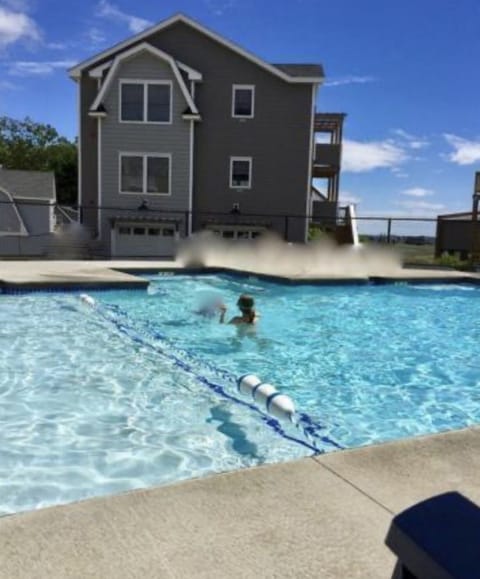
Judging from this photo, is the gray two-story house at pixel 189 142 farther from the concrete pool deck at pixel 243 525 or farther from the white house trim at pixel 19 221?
the concrete pool deck at pixel 243 525

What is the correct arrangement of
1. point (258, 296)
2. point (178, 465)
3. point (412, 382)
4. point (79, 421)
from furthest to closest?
point (258, 296)
point (412, 382)
point (79, 421)
point (178, 465)

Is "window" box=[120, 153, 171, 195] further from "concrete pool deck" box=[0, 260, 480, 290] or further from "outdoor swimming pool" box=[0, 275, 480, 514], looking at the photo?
"outdoor swimming pool" box=[0, 275, 480, 514]

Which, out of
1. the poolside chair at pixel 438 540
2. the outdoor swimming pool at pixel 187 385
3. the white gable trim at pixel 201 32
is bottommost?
the outdoor swimming pool at pixel 187 385

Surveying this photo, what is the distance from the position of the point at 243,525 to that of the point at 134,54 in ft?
70.5

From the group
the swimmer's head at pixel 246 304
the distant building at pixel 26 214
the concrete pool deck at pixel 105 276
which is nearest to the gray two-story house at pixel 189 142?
the distant building at pixel 26 214

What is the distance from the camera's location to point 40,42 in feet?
91.6

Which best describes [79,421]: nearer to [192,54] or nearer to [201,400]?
[201,400]

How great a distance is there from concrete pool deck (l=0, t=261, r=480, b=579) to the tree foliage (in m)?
39.1

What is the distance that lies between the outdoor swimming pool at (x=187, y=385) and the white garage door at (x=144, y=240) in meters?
10.7

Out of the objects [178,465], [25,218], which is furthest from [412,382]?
[25,218]

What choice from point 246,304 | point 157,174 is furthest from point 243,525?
point 157,174

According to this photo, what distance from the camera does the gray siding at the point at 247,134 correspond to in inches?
853

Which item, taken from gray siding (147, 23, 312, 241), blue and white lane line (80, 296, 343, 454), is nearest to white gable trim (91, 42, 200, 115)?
gray siding (147, 23, 312, 241)

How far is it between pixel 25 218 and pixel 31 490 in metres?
21.9
